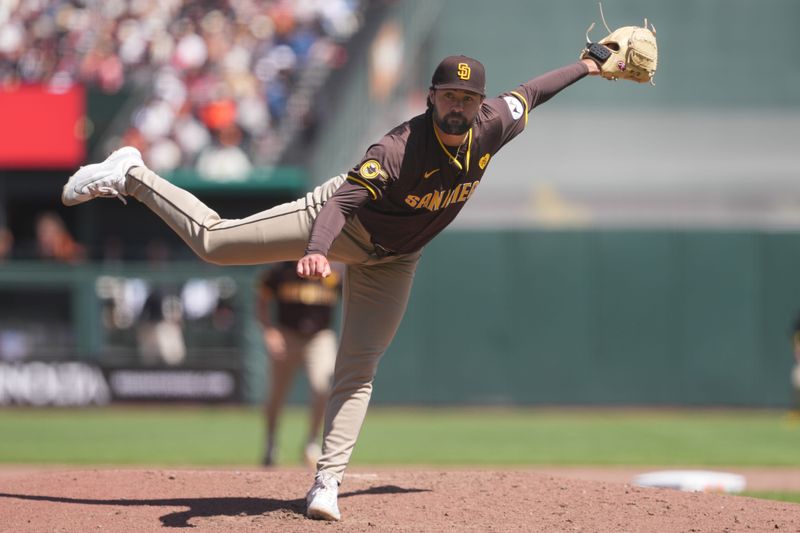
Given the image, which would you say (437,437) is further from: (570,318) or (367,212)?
(367,212)

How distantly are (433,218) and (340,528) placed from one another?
1.43 m

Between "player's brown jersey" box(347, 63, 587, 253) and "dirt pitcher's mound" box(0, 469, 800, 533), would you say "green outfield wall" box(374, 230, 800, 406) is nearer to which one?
"dirt pitcher's mound" box(0, 469, 800, 533)

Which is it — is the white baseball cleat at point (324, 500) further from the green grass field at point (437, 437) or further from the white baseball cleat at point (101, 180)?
the green grass field at point (437, 437)

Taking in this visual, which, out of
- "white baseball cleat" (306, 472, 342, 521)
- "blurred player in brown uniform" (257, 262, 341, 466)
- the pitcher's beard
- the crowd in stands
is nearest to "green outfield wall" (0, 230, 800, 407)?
the crowd in stands

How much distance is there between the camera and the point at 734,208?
1930 centimetres

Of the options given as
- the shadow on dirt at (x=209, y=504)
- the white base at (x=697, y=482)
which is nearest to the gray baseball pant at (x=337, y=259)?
the shadow on dirt at (x=209, y=504)

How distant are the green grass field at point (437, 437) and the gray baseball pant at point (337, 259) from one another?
11.1ft

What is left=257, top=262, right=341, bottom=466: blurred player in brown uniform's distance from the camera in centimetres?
892

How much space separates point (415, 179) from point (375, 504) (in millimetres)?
1666

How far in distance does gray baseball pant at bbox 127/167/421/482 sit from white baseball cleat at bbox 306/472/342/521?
0.15ft

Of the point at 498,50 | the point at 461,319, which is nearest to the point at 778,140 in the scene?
the point at 498,50

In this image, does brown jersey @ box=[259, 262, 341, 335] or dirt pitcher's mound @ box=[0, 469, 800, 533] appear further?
brown jersey @ box=[259, 262, 341, 335]

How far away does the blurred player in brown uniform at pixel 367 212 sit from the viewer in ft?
15.4

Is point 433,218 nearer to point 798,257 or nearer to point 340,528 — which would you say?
point 340,528
